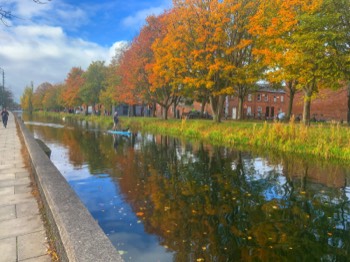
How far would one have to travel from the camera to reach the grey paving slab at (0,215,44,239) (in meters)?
5.07

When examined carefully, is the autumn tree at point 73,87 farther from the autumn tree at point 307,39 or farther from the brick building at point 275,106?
the autumn tree at point 307,39

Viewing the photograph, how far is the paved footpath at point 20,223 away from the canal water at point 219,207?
1.42m

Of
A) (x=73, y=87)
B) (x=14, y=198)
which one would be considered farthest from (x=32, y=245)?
(x=73, y=87)

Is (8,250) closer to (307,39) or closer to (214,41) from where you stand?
(307,39)

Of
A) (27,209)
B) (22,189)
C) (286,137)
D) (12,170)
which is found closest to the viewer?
(27,209)

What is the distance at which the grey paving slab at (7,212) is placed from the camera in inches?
228

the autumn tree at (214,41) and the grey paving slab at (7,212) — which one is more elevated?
the autumn tree at (214,41)

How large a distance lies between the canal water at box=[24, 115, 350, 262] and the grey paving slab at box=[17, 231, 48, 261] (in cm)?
139

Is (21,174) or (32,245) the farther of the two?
(21,174)

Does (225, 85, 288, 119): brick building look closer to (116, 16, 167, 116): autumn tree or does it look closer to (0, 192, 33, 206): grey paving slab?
(116, 16, 167, 116): autumn tree

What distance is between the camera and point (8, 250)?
4.48 m

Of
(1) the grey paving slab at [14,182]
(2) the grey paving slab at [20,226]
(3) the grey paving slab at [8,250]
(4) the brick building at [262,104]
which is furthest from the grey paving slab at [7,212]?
(4) the brick building at [262,104]

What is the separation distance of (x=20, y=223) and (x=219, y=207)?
4529mm

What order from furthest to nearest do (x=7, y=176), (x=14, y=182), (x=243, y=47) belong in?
(x=243, y=47), (x=7, y=176), (x=14, y=182)
